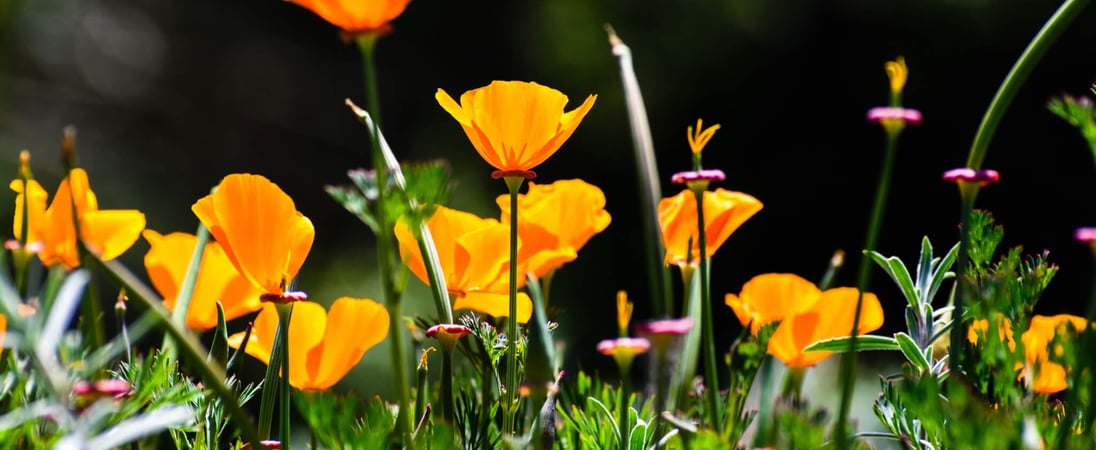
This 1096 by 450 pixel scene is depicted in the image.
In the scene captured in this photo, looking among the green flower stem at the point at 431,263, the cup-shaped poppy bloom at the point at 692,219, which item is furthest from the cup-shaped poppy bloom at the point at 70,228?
the cup-shaped poppy bloom at the point at 692,219

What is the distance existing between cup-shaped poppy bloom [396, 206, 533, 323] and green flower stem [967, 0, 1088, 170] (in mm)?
166

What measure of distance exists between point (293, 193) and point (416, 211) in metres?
4.94

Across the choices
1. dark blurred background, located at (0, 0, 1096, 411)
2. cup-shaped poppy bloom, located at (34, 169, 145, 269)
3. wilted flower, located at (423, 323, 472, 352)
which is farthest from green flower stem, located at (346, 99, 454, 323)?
dark blurred background, located at (0, 0, 1096, 411)

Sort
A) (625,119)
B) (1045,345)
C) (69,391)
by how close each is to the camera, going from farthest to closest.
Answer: (625,119) → (1045,345) → (69,391)

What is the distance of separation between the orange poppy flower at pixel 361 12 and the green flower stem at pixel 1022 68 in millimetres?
177

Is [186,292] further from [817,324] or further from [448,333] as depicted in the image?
[817,324]

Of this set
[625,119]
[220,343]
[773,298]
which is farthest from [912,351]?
[625,119]

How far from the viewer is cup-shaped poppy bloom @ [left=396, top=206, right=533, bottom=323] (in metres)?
0.42

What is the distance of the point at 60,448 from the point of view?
0.74ft

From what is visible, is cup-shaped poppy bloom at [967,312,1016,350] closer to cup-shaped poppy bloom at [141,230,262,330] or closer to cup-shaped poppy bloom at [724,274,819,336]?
cup-shaped poppy bloom at [724,274,819,336]

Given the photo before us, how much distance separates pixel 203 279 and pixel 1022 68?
353mm

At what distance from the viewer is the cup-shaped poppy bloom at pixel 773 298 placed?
0.46 meters

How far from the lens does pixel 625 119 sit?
160 inches

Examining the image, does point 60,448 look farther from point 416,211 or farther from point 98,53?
point 98,53
